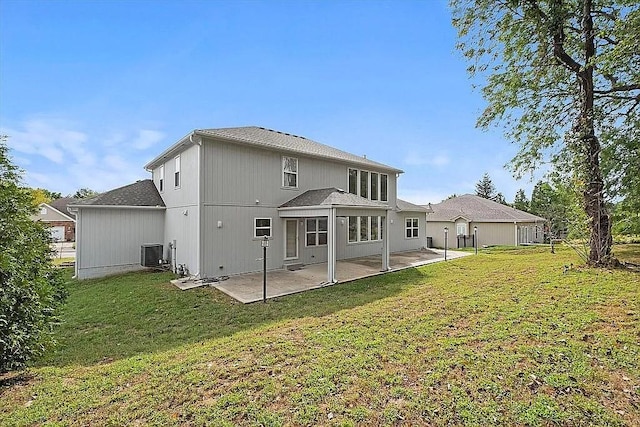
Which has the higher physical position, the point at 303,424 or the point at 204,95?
the point at 204,95

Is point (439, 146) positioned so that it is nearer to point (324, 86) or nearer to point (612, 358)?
point (324, 86)

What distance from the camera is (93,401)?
11.6 ft

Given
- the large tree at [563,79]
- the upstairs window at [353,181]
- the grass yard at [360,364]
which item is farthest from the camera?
the upstairs window at [353,181]

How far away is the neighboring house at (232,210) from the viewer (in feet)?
Result: 35.0

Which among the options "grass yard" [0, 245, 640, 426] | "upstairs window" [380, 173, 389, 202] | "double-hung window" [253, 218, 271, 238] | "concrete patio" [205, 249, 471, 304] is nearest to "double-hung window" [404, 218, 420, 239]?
"upstairs window" [380, 173, 389, 202]

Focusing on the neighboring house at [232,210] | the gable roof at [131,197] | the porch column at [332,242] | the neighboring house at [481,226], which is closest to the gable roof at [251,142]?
the neighboring house at [232,210]

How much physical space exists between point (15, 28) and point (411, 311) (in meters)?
10.8

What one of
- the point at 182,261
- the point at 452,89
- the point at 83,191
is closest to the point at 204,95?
the point at 182,261

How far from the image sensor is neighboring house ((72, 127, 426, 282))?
10.7 meters

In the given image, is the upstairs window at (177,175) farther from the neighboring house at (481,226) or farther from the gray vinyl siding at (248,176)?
the neighboring house at (481,226)

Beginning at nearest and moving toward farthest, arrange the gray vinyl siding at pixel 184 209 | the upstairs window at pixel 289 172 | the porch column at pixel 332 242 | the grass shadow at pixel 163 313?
the grass shadow at pixel 163 313 → the porch column at pixel 332 242 → the gray vinyl siding at pixel 184 209 → the upstairs window at pixel 289 172

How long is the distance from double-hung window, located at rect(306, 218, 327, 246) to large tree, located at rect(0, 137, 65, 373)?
9.23 meters

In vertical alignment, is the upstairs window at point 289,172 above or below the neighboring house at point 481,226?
above

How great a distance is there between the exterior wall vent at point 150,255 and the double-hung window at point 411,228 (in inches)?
522
